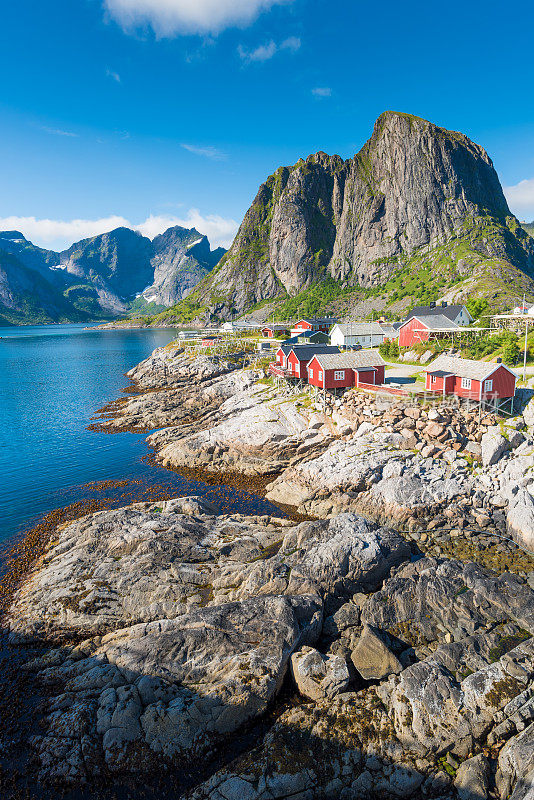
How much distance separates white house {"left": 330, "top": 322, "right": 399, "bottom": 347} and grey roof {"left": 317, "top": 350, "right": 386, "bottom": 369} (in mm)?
29550

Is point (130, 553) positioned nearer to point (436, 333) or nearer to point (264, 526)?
point (264, 526)

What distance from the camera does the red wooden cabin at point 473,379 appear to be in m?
36.7

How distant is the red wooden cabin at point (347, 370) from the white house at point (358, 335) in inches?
1188

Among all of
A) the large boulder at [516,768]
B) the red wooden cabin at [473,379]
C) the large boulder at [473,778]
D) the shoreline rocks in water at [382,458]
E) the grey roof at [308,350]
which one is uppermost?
the grey roof at [308,350]

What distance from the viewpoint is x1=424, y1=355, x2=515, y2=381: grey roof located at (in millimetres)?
36844

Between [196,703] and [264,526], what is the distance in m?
14.5

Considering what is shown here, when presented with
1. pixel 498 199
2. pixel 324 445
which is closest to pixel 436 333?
pixel 324 445

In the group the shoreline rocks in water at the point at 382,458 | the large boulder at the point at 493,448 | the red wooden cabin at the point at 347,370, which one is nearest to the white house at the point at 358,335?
the red wooden cabin at the point at 347,370

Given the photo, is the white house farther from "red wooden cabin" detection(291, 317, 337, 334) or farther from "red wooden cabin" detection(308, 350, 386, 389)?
"red wooden cabin" detection(308, 350, 386, 389)

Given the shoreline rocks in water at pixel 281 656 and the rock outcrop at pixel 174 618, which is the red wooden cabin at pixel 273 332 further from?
the shoreline rocks in water at pixel 281 656

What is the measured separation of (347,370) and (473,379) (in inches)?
548

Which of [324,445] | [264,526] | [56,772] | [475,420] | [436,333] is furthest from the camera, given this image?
[436,333]

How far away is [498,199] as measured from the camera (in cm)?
19575

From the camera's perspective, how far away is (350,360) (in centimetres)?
4738
